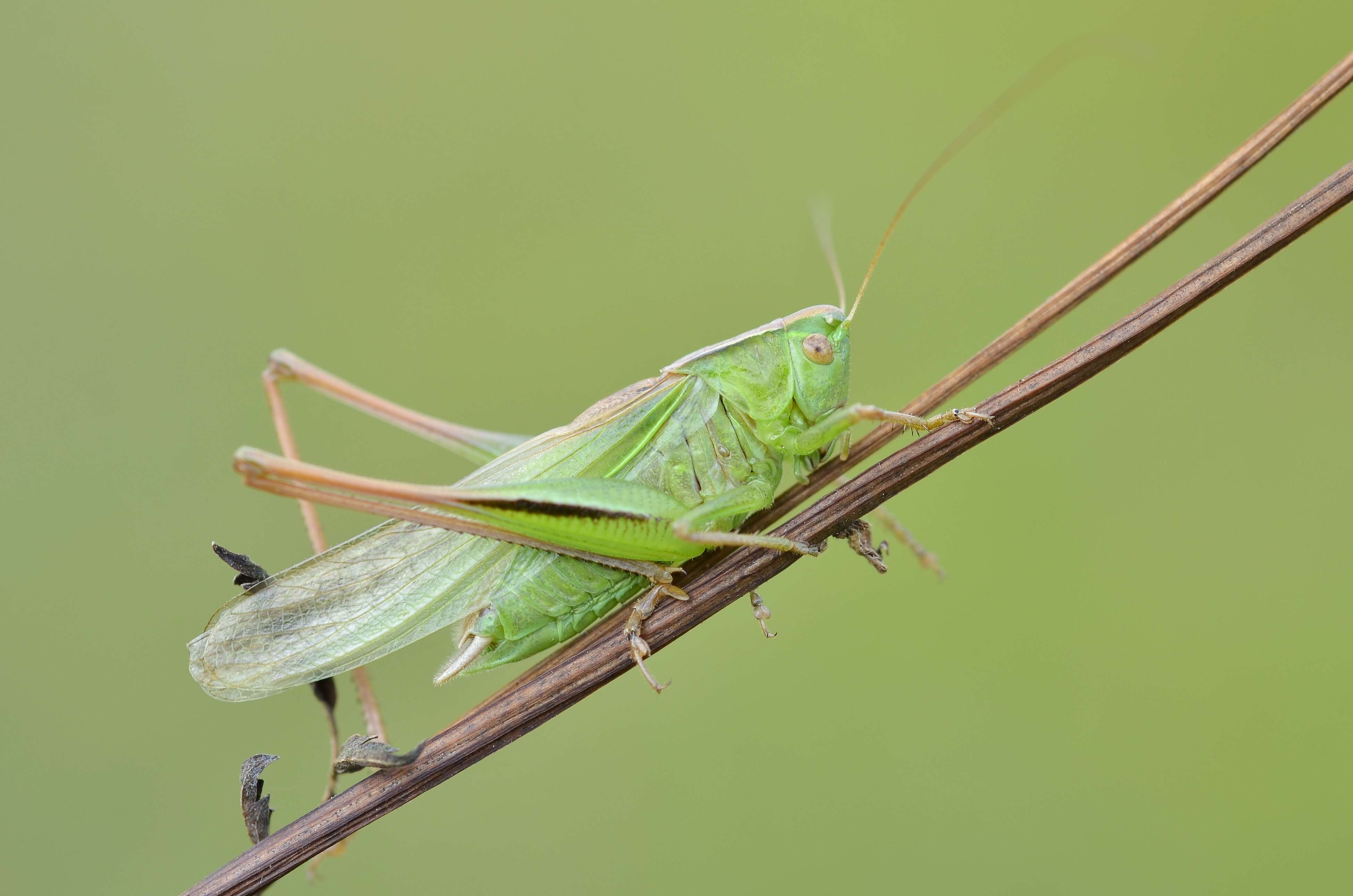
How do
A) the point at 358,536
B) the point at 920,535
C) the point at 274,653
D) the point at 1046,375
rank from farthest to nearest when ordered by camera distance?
the point at 920,535 → the point at 358,536 → the point at 274,653 → the point at 1046,375

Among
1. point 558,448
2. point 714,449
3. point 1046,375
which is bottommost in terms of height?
point 1046,375

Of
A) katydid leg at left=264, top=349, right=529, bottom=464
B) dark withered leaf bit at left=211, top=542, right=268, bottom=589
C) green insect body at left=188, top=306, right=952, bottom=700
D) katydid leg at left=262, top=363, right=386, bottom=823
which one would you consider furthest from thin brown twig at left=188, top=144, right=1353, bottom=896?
katydid leg at left=264, top=349, right=529, bottom=464

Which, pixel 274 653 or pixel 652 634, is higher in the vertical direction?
pixel 274 653

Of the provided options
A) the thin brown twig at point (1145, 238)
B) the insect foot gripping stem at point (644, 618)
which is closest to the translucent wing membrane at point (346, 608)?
the insect foot gripping stem at point (644, 618)

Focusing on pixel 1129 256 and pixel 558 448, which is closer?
pixel 1129 256

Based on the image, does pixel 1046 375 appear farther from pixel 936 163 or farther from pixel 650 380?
pixel 650 380

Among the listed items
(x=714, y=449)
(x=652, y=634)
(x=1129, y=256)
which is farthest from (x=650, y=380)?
(x=1129, y=256)

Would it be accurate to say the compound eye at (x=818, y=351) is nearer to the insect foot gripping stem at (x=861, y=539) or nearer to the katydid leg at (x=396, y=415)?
the insect foot gripping stem at (x=861, y=539)
